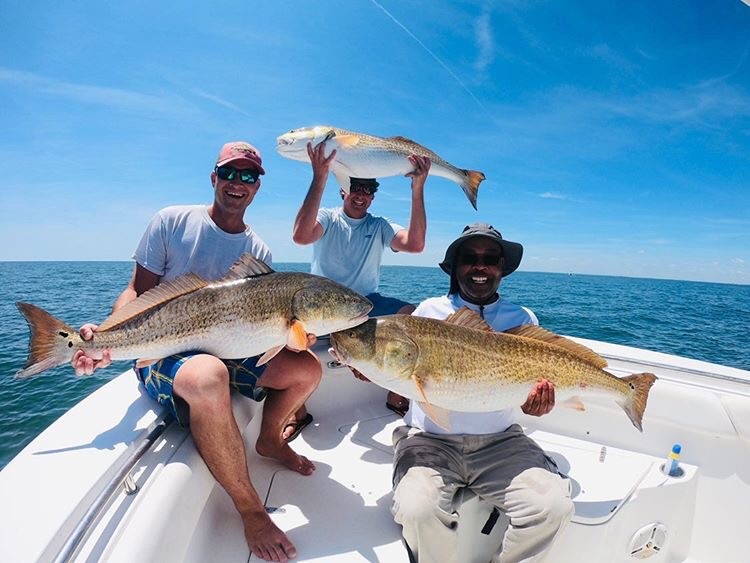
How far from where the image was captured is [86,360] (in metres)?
2.18

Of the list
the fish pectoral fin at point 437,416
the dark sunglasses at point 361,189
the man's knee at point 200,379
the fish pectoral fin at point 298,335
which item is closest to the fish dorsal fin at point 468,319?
the fish pectoral fin at point 437,416

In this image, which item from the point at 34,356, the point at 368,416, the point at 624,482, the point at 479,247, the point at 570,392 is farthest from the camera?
the point at 368,416

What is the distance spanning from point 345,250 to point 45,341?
8.75ft

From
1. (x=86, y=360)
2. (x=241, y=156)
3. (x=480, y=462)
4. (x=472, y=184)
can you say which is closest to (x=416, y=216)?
(x=472, y=184)

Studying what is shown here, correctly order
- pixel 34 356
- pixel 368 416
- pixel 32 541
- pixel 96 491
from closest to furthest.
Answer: pixel 32 541 < pixel 96 491 < pixel 34 356 < pixel 368 416

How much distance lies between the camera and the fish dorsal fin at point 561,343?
8.18 feet

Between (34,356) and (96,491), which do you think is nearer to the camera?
(96,491)

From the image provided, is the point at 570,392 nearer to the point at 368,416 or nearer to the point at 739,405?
the point at 739,405

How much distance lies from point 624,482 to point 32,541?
3533 mm

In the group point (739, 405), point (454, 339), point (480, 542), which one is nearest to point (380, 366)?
point (454, 339)

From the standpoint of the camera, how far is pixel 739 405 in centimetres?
319

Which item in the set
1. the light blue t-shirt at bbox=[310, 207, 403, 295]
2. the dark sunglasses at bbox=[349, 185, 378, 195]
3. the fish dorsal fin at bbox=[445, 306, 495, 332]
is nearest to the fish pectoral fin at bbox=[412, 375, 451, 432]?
the fish dorsal fin at bbox=[445, 306, 495, 332]

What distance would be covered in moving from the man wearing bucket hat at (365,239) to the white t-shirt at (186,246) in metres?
1.08

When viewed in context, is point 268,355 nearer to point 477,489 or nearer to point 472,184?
point 477,489
